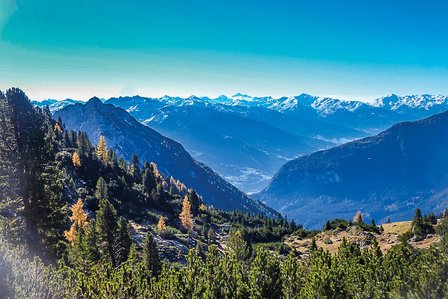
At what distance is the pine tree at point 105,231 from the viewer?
5709 centimetres

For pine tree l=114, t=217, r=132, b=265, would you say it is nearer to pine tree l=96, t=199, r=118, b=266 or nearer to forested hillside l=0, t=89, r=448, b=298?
forested hillside l=0, t=89, r=448, b=298

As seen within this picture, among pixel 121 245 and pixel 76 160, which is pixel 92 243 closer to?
pixel 121 245

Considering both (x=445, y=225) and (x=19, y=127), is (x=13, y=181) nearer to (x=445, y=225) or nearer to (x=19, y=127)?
(x=19, y=127)

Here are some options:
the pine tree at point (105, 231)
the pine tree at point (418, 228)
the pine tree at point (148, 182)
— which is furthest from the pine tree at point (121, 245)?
the pine tree at point (148, 182)

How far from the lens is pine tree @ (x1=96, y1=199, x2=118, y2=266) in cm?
5709

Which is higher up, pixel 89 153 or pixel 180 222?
pixel 89 153

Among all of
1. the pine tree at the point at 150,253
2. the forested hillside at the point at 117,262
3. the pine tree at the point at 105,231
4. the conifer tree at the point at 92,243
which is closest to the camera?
the forested hillside at the point at 117,262

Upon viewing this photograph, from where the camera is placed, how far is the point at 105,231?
57.8m

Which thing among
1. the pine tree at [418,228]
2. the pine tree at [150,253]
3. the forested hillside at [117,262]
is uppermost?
the pine tree at [418,228]

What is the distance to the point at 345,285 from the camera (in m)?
32.9

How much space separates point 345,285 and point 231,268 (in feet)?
33.6

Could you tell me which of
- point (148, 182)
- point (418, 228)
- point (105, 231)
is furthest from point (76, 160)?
point (418, 228)

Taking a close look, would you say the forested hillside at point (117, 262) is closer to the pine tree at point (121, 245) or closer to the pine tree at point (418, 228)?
the pine tree at point (121, 245)

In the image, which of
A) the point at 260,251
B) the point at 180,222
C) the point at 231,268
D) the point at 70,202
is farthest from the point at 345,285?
the point at 180,222
